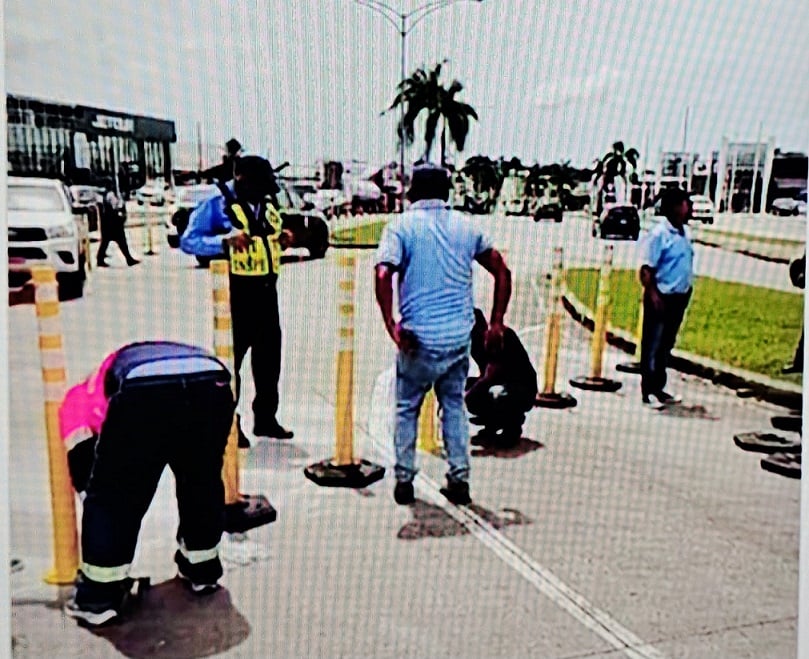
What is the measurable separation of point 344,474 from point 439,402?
28cm

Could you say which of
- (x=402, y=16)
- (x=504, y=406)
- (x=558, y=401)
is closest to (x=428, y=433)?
(x=504, y=406)

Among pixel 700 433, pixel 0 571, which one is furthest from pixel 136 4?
pixel 700 433

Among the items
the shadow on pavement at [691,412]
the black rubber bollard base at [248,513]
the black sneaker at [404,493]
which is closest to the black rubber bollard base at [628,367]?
the shadow on pavement at [691,412]

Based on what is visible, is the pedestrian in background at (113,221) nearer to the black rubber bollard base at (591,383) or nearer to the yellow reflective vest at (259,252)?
the yellow reflective vest at (259,252)

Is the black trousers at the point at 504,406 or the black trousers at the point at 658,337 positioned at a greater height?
the black trousers at the point at 658,337

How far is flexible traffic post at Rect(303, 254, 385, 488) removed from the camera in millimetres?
1962

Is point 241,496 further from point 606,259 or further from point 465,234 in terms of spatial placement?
point 606,259

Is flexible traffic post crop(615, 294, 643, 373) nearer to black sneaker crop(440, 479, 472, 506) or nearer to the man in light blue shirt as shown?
the man in light blue shirt

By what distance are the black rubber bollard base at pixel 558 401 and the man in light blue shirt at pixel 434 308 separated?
0.52 ft

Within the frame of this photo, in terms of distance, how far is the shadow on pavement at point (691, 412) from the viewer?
2.17 meters

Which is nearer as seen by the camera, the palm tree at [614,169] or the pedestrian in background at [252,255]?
the pedestrian in background at [252,255]

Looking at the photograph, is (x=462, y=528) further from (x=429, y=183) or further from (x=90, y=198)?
(x=90, y=198)

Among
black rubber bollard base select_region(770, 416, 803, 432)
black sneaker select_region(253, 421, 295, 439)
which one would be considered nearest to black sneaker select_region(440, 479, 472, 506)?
black sneaker select_region(253, 421, 295, 439)

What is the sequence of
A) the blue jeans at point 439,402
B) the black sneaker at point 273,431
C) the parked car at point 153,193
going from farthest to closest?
the blue jeans at point 439,402 < the black sneaker at point 273,431 < the parked car at point 153,193
